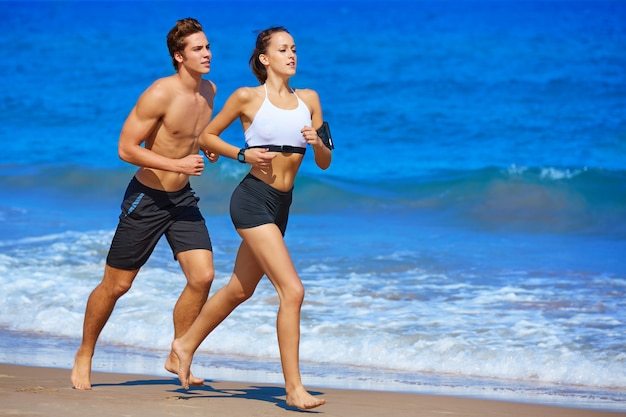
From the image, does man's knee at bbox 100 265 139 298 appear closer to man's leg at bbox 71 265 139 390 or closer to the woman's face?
man's leg at bbox 71 265 139 390

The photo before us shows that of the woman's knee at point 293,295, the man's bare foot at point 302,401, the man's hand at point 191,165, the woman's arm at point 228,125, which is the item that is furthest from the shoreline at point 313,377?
the woman's arm at point 228,125

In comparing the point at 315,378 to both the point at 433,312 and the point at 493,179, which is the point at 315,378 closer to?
the point at 433,312

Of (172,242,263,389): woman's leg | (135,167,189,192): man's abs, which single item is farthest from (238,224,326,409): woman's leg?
(135,167,189,192): man's abs

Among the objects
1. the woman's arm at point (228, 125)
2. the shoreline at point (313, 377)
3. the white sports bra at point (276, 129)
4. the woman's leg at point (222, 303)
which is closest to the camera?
the woman's arm at point (228, 125)

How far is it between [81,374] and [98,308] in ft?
1.24

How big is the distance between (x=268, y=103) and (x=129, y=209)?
A: 1.03m

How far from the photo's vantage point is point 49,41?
42094 millimetres

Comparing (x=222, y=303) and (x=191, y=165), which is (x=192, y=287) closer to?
(x=222, y=303)

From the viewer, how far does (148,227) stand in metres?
5.75

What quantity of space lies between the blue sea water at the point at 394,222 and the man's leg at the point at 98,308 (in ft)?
3.43

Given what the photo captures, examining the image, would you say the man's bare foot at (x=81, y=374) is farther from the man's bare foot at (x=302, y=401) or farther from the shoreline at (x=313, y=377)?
the man's bare foot at (x=302, y=401)

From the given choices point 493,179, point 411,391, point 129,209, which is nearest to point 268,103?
point 129,209

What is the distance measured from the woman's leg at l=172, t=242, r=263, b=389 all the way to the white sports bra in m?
0.54

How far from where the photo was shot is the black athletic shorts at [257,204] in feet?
17.4
